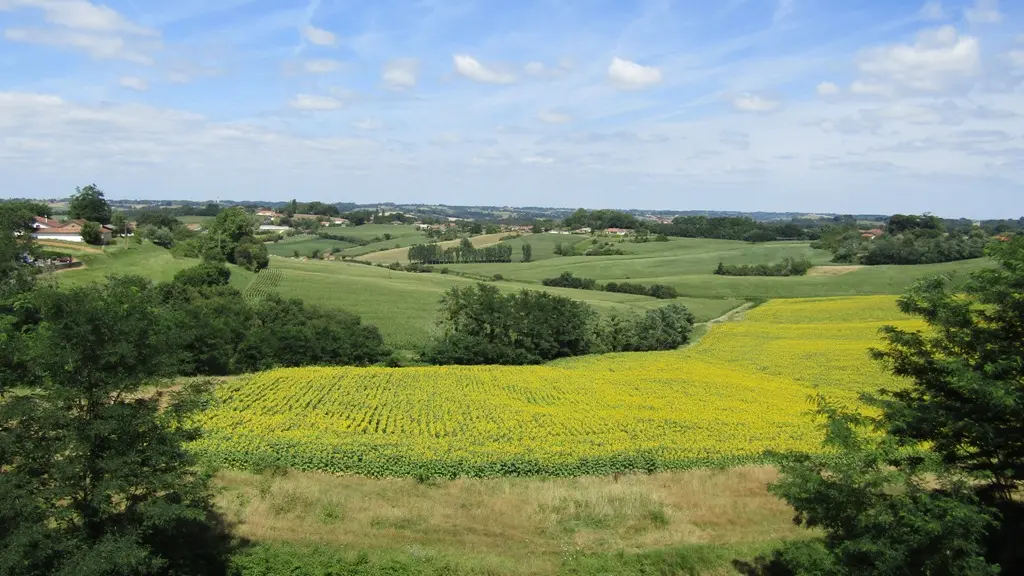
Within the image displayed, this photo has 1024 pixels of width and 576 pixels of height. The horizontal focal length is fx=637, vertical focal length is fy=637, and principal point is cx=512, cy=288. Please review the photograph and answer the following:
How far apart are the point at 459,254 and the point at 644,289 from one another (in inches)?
1855

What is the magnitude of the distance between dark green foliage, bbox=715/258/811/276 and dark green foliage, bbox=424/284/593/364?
52.0 m

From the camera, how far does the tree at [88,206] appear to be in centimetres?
10544

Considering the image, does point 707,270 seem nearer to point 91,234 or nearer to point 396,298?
point 396,298

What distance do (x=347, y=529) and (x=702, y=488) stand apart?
11909 millimetres

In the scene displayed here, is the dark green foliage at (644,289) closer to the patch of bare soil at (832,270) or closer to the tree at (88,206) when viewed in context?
the patch of bare soil at (832,270)

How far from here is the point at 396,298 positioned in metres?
71.6

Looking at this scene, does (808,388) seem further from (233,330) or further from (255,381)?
(233,330)

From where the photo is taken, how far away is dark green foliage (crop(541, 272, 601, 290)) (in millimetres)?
90625

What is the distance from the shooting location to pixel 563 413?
31.8 metres

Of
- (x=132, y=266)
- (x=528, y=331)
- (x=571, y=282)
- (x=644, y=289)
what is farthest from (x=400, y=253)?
(x=528, y=331)

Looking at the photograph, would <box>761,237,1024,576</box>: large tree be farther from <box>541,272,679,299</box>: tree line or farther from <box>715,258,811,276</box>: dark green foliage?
<box>715,258,811,276</box>: dark green foliage

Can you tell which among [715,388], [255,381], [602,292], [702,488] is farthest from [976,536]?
[602,292]

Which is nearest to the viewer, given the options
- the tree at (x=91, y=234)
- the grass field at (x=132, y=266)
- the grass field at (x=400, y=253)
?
the grass field at (x=132, y=266)

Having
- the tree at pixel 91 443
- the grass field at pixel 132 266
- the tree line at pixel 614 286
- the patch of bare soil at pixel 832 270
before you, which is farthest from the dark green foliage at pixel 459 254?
the tree at pixel 91 443
